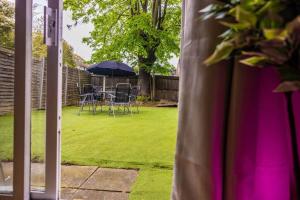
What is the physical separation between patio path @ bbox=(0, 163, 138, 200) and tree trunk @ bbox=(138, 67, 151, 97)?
7.23 meters

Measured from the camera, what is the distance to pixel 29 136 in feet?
5.32

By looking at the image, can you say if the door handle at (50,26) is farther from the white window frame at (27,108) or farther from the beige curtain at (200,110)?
the beige curtain at (200,110)

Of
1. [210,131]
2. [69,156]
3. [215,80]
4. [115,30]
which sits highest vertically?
[115,30]

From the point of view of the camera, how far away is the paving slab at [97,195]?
2.06 metres

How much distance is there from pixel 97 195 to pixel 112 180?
0.33 meters

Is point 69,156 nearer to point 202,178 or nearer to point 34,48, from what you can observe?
point 34,48

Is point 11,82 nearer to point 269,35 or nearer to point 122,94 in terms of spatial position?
point 269,35

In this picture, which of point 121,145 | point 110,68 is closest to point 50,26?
point 121,145

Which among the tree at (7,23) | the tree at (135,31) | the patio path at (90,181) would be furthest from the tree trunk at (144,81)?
the tree at (7,23)

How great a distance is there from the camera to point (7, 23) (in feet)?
5.34

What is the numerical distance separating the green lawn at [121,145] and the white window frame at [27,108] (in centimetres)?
7

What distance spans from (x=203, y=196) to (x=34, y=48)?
117 centimetres

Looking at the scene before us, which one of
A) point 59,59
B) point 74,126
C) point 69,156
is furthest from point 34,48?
point 74,126

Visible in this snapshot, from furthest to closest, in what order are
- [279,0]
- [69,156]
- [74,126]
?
1. [74,126]
2. [69,156]
3. [279,0]
